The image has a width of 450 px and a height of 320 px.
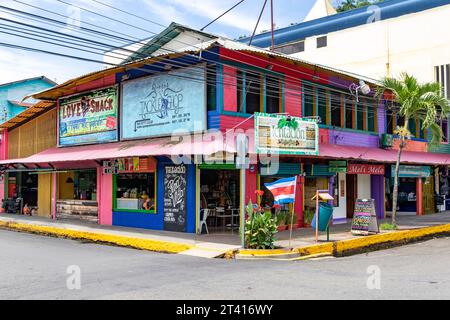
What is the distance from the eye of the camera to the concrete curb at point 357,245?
39.2 ft

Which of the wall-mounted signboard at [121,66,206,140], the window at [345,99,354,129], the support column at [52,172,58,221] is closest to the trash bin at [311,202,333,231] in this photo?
the wall-mounted signboard at [121,66,206,140]

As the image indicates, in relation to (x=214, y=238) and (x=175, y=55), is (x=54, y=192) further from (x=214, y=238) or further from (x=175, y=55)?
(x=214, y=238)

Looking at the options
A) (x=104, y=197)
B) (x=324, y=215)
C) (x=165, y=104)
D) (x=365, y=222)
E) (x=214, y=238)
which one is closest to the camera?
(x=324, y=215)

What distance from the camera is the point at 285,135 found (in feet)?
49.5

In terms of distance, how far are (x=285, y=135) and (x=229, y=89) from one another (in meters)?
2.38

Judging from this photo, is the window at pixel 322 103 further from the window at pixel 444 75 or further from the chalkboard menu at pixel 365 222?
the window at pixel 444 75

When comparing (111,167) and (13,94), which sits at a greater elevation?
(13,94)

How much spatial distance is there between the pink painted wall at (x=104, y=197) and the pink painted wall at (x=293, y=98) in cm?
756

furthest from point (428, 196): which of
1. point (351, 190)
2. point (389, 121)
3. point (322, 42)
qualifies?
point (322, 42)

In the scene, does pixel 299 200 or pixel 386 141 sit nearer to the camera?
pixel 299 200

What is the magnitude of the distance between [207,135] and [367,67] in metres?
24.0

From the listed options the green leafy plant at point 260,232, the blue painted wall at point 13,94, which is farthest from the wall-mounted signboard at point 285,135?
the blue painted wall at point 13,94
